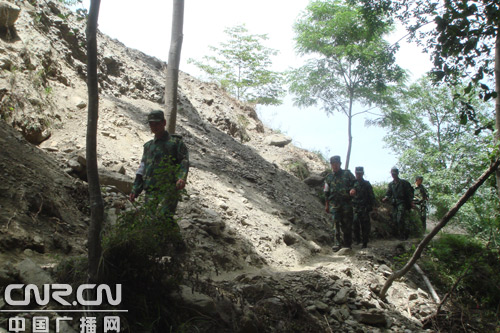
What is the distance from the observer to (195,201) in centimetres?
635

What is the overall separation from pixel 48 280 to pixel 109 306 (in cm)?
49

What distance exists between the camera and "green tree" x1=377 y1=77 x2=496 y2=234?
11.8 metres

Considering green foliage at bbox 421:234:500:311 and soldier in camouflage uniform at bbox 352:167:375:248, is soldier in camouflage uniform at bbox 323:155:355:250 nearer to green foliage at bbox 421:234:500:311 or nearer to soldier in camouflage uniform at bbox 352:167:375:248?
soldier in camouflage uniform at bbox 352:167:375:248

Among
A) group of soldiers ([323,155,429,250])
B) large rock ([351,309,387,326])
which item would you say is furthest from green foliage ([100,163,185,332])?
group of soldiers ([323,155,429,250])

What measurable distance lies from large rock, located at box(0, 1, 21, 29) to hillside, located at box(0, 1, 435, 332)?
25 cm

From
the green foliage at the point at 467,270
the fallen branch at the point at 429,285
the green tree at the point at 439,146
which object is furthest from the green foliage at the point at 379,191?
the fallen branch at the point at 429,285

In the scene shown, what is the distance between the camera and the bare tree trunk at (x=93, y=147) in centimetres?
253

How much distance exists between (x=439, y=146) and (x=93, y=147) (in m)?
19.9

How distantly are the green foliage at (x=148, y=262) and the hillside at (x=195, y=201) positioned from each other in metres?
0.23

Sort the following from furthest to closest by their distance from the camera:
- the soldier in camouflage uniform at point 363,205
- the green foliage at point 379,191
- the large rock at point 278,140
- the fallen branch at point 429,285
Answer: the large rock at point 278,140
the green foliage at point 379,191
the soldier in camouflage uniform at point 363,205
the fallen branch at point 429,285

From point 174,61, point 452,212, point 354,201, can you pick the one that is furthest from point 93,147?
point 354,201

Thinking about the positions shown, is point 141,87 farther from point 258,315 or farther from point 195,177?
point 258,315

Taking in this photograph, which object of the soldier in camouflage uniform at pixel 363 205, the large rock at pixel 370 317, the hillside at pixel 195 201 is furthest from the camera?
the soldier in camouflage uniform at pixel 363 205

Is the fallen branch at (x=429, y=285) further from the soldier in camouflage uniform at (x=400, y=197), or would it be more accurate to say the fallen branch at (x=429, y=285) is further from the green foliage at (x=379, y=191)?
the green foliage at (x=379, y=191)
